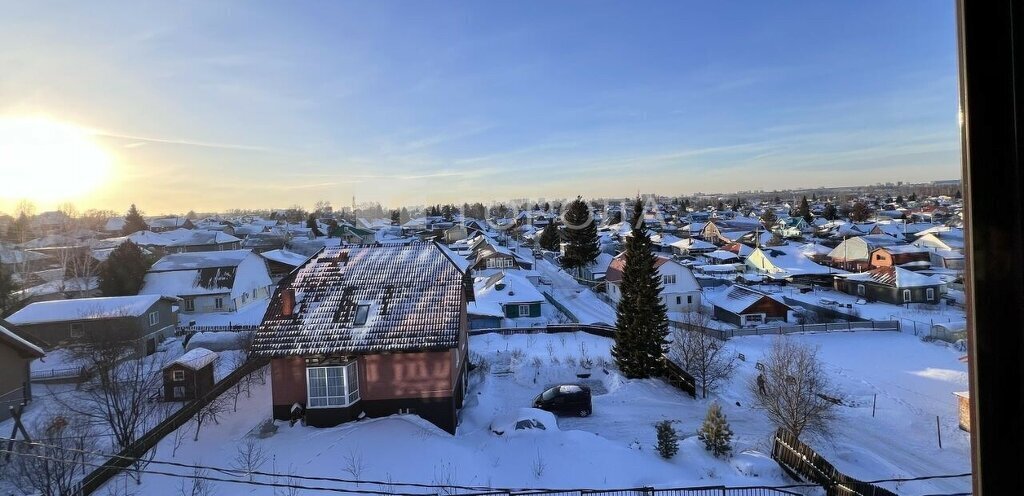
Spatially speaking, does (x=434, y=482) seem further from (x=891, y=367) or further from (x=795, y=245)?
(x=795, y=245)

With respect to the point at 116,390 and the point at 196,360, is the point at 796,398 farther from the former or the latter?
the point at 196,360

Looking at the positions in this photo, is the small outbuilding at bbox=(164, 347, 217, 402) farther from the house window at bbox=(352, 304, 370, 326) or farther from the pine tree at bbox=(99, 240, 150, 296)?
the pine tree at bbox=(99, 240, 150, 296)

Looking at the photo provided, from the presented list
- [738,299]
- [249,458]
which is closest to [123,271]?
[249,458]

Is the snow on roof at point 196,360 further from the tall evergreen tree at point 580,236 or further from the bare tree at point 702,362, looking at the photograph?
the tall evergreen tree at point 580,236

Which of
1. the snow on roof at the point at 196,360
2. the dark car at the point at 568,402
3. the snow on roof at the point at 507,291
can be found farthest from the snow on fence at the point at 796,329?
the snow on roof at the point at 196,360

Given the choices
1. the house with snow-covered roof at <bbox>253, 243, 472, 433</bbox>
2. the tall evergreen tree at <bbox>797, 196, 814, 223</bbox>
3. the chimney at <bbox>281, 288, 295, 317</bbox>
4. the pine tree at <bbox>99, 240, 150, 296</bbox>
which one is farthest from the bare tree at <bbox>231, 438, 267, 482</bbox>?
the tall evergreen tree at <bbox>797, 196, 814, 223</bbox>
